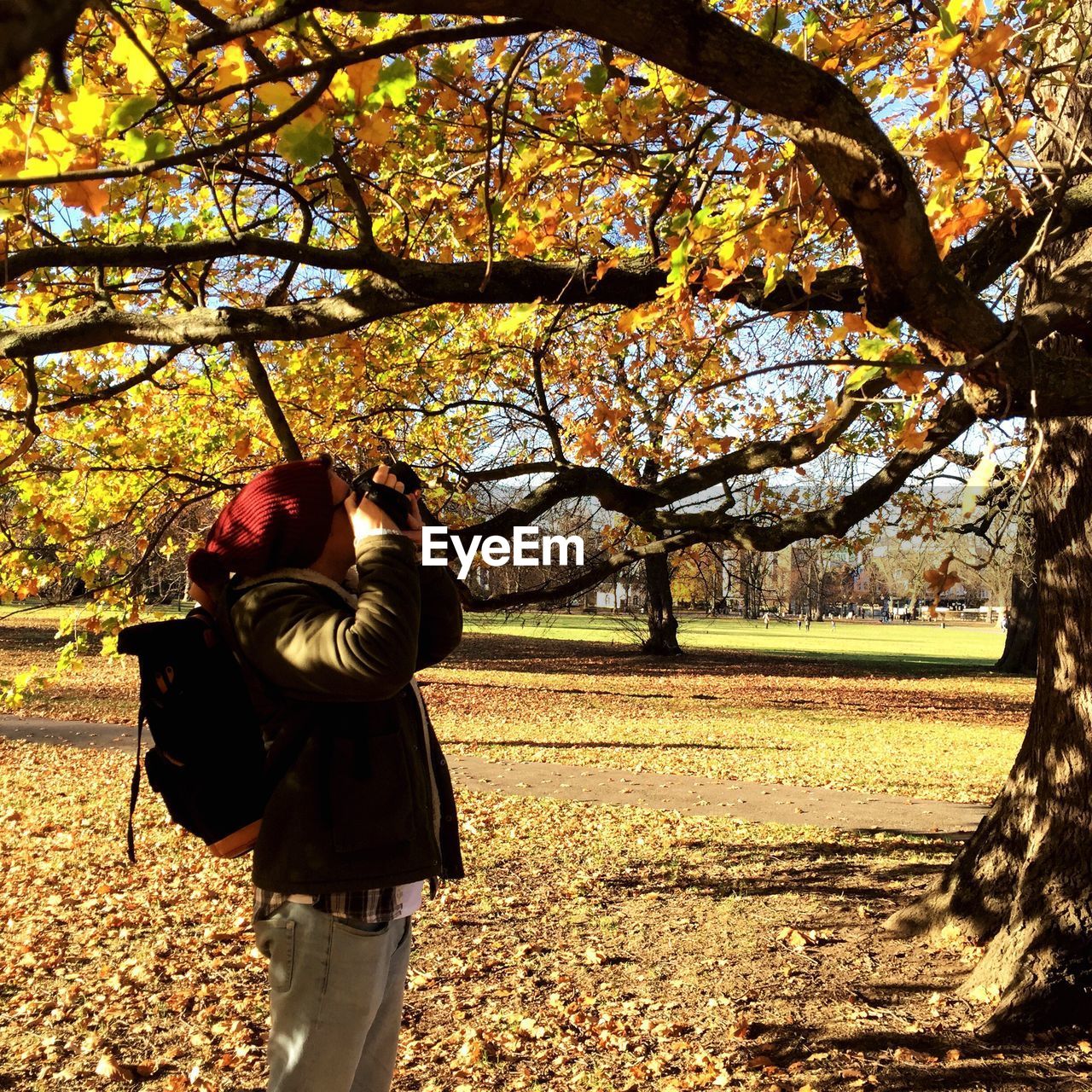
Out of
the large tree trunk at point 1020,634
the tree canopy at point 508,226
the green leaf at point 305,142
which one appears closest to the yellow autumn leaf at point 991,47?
the tree canopy at point 508,226

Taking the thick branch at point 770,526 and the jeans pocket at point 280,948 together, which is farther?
the thick branch at point 770,526

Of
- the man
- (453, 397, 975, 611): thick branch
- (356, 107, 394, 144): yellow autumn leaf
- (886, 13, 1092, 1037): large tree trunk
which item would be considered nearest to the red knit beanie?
the man

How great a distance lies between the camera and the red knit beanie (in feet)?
6.84

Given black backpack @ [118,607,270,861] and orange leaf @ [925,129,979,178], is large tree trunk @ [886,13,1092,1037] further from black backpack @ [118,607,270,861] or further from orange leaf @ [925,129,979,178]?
black backpack @ [118,607,270,861]

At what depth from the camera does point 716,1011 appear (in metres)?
4.31

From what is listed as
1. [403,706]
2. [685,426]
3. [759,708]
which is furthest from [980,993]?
[759,708]

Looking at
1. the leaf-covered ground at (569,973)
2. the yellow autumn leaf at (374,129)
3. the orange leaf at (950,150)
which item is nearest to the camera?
the orange leaf at (950,150)

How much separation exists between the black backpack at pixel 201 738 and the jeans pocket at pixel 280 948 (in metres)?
0.17

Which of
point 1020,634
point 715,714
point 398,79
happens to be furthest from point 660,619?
point 398,79

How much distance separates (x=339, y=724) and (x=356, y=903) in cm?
36

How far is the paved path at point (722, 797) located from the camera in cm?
848

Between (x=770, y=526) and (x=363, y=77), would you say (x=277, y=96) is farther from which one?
(x=770, y=526)

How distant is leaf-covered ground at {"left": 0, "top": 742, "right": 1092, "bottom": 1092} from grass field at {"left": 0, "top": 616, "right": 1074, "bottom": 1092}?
2 cm

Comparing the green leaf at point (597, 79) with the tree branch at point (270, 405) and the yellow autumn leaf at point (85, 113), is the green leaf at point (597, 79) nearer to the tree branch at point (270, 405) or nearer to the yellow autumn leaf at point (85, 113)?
the yellow autumn leaf at point (85, 113)
